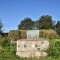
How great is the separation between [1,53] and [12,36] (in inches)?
356

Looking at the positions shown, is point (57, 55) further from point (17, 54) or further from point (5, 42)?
point (5, 42)

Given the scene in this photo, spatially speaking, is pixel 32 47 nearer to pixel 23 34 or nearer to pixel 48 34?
pixel 48 34

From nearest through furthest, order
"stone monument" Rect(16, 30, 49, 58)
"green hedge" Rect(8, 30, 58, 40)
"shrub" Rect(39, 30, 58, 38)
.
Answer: "stone monument" Rect(16, 30, 49, 58)
"green hedge" Rect(8, 30, 58, 40)
"shrub" Rect(39, 30, 58, 38)

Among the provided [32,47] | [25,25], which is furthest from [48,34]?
[25,25]

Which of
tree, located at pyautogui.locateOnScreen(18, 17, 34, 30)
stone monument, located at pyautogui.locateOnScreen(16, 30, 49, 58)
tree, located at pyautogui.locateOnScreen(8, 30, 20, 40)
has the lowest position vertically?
stone monument, located at pyautogui.locateOnScreen(16, 30, 49, 58)

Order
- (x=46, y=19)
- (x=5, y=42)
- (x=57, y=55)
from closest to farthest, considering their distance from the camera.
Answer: (x=57, y=55)
(x=5, y=42)
(x=46, y=19)

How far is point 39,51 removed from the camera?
45.6 ft

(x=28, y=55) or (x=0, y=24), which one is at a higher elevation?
(x=0, y=24)

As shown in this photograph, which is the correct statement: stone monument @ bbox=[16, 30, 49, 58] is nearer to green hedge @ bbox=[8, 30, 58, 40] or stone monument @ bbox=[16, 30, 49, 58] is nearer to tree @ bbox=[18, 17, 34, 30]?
green hedge @ bbox=[8, 30, 58, 40]

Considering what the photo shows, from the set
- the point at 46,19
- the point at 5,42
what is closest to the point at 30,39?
the point at 5,42

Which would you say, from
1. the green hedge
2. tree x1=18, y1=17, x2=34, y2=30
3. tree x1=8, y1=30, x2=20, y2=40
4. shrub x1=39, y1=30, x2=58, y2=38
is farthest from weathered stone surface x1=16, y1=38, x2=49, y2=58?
tree x1=18, y1=17, x2=34, y2=30

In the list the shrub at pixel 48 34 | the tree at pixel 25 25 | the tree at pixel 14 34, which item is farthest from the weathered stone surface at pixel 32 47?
the tree at pixel 25 25

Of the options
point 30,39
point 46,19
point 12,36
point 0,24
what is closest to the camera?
point 30,39

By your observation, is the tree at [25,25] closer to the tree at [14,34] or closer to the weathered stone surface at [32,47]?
the tree at [14,34]
